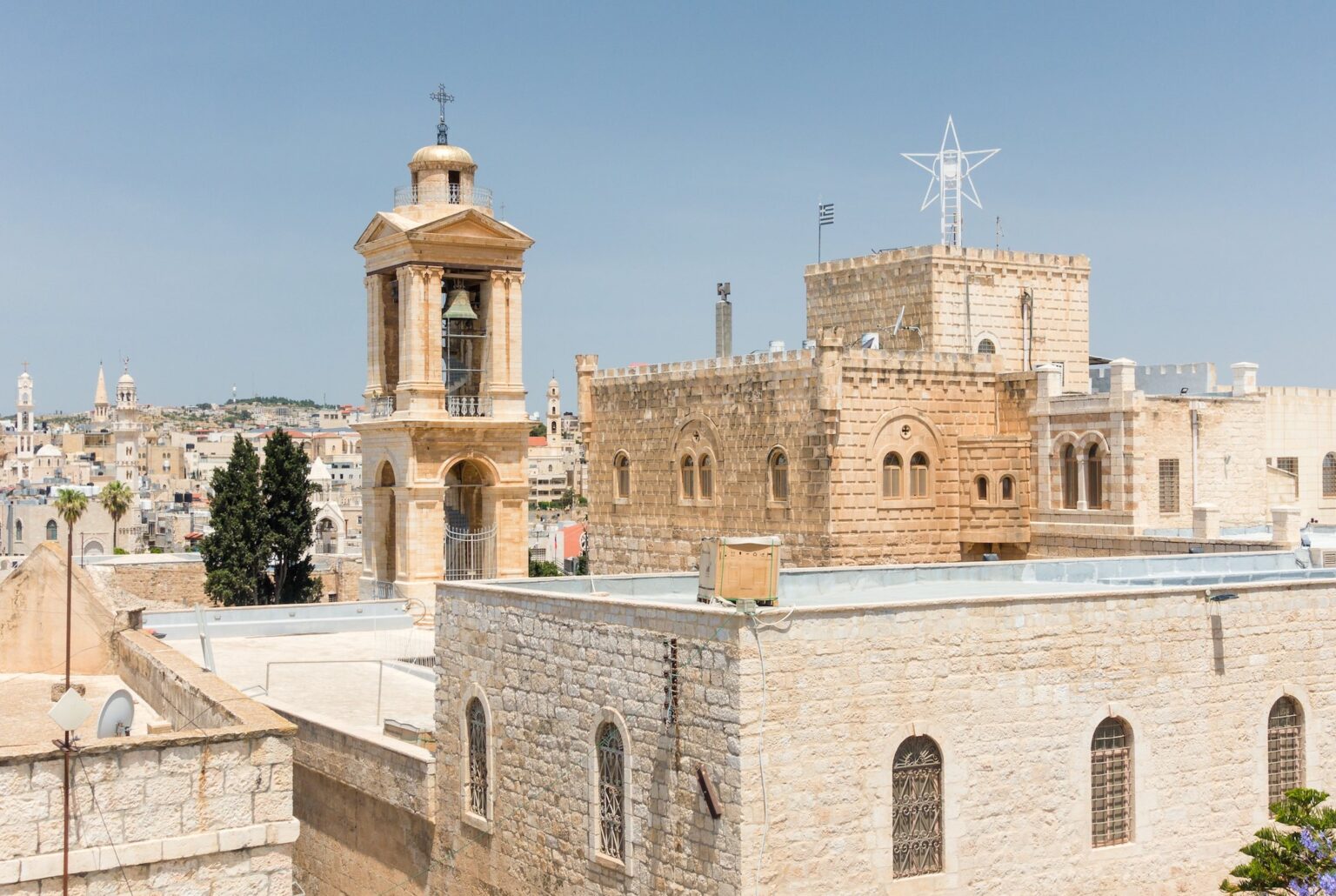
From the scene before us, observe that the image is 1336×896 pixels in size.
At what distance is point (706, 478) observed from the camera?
28.0m

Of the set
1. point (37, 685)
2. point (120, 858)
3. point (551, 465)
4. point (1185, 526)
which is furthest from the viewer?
point (551, 465)

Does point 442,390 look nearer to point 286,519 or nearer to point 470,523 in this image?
point 470,523

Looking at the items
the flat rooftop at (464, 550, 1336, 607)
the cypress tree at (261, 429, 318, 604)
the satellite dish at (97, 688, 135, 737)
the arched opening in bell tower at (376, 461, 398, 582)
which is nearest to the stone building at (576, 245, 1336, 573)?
the arched opening in bell tower at (376, 461, 398, 582)

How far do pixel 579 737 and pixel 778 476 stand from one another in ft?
41.7

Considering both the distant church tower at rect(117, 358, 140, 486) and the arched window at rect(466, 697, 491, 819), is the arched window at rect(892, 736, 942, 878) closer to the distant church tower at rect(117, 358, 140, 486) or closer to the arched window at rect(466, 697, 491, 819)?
the arched window at rect(466, 697, 491, 819)

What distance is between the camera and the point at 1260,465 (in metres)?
26.1

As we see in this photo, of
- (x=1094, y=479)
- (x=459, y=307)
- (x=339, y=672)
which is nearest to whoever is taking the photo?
(x=339, y=672)

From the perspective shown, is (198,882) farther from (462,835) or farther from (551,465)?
(551,465)

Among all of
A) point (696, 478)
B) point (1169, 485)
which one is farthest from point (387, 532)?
point (1169, 485)

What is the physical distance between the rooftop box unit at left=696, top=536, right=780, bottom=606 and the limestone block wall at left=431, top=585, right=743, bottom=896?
37cm

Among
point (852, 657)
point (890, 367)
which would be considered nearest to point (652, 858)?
point (852, 657)

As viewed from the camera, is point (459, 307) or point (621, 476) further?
point (621, 476)

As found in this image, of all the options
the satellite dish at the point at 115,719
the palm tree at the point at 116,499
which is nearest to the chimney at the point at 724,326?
the satellite dish at the point at 115,719

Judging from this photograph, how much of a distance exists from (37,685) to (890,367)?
1544 cm
